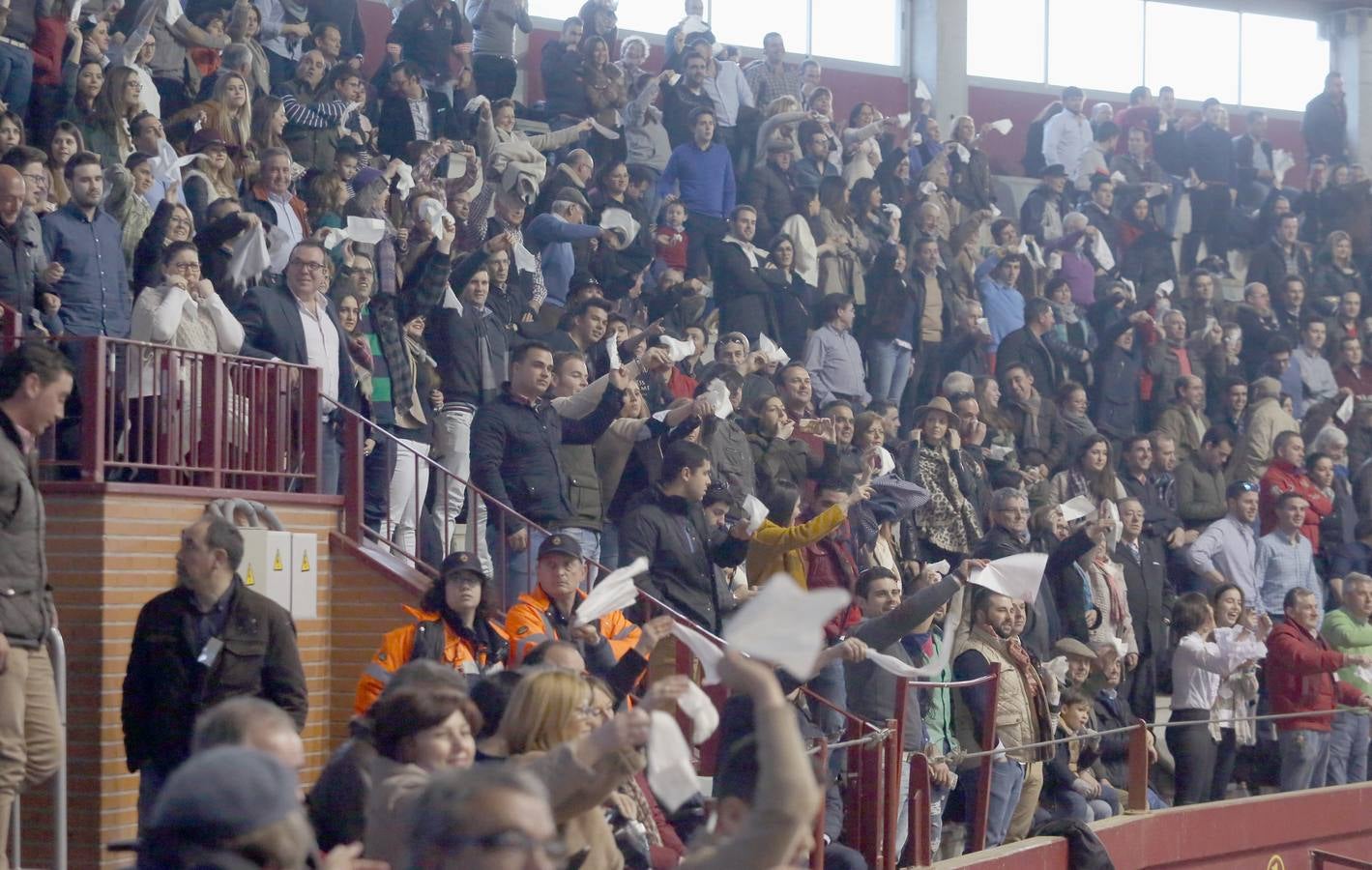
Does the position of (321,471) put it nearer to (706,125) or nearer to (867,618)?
(867,618)

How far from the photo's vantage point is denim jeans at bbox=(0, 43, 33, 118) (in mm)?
11312

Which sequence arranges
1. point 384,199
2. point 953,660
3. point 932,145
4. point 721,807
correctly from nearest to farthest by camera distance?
point 721,807, point 953,660, point 384,199, point 932,145

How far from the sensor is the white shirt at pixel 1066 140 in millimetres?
21188

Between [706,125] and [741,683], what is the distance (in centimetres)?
1218

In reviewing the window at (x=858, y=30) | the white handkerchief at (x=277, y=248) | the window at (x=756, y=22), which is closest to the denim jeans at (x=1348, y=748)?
the white handkerchief at (x=277, y=248)

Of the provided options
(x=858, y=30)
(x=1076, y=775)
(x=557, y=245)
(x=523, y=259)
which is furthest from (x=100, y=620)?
(x=858, y=30)

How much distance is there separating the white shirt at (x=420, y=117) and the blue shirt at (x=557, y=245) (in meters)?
1.02

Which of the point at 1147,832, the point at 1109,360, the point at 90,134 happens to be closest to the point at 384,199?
the point at 90,134

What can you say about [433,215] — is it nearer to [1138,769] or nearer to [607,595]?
[1138,769]

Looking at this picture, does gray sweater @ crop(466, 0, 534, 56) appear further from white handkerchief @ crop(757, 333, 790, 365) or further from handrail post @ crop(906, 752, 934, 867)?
handrail post @ crop(906, 752, 934, 867)

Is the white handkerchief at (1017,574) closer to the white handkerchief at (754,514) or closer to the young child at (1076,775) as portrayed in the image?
the white handkerchief at (754,514)

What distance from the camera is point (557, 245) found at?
1361 cm

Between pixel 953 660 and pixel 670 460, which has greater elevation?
pixel 670 460

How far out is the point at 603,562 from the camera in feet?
34.9
